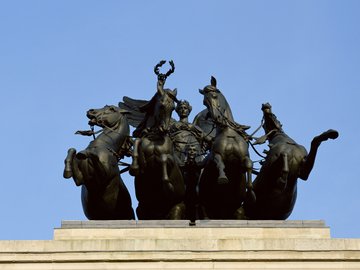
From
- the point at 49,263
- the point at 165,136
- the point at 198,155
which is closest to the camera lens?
the point at 49,263

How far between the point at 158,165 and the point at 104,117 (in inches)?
67.8

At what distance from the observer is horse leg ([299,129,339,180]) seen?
22.1 meters

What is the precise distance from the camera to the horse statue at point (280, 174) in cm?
2217

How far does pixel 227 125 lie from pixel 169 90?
1247mm

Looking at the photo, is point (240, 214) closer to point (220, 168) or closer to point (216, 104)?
point (220, 168)

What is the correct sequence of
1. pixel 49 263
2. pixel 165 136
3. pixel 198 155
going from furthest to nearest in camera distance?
pixel 198 155 < pixel 165 136 < pixel 49 263

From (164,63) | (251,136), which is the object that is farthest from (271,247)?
(164,63)

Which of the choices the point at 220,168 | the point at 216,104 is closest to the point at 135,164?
the point at 220,168

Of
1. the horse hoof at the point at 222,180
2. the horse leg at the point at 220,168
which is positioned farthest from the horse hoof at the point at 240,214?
the horse hoof at the point at 222,180

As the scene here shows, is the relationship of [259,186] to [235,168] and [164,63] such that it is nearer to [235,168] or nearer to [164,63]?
[235,168]

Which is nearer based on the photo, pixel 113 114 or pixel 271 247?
pixel 271 247

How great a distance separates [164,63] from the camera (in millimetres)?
22719

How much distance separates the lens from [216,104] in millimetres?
22203

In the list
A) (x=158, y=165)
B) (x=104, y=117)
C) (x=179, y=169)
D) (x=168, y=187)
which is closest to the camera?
(x=158, y=165)
